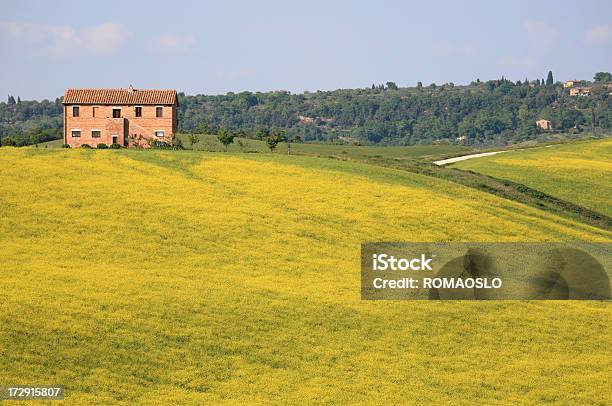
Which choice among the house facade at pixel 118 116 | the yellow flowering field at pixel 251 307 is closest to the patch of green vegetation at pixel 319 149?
the house facade at pixel 118 116

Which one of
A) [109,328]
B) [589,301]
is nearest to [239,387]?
[109,328]

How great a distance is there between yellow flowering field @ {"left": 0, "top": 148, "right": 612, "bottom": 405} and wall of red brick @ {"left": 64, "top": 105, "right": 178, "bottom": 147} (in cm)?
3494

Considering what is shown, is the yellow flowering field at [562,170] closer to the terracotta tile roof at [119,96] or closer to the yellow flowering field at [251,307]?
the yellow flowering field at [251,307]

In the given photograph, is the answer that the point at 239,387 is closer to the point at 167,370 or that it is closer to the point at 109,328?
the point at 167,370

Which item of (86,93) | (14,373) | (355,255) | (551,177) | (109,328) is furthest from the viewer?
(86,93)

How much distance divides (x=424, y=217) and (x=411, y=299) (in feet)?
44.8

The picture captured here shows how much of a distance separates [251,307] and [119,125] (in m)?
58.9

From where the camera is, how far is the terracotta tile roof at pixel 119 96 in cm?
9462

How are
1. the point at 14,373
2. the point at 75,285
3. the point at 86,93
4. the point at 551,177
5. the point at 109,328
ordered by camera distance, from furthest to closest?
the point at 86,93 < the point at 551,177 < the point at 75,285 < the point at 109,328 < the point at 14,373

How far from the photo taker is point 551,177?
80500mm
